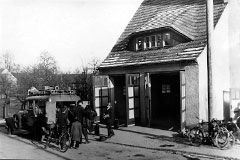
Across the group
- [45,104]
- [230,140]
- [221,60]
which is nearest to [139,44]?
[221,60]

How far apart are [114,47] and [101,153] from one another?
12.3m

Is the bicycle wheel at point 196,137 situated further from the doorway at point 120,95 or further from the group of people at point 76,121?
the doorway at point 120,95

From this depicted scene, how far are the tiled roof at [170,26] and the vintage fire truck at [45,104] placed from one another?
17.2 ft

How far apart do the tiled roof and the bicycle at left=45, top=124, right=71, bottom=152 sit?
23.3ft

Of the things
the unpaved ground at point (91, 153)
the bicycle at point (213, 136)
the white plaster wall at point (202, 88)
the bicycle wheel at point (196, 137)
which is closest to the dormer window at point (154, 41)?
the white plaster wall at point (202, 88)

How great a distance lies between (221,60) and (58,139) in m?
9.74

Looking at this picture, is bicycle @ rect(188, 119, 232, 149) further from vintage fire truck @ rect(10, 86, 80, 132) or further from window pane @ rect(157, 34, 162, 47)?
window pane @ rect(157, 34, 162, 47)

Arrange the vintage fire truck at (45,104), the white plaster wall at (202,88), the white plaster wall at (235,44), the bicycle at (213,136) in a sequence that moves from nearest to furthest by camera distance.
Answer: the bicycle at (213,136) → the vintage fire truck at (45,104) → the white plaster wall at (202,88) → the white plaster wall at (235,44)

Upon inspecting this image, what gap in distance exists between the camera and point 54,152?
1159 cm

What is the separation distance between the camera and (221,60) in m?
16.2

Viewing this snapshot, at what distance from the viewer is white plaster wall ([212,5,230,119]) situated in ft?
51.9

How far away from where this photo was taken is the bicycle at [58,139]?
12.0 metres

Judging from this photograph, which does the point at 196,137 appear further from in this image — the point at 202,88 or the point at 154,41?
the point at 154,41

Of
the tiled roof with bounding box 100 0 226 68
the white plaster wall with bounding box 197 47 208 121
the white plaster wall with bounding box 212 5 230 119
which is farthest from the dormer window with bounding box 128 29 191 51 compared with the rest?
the white plaster wall with bounding box 197 47 208 121
